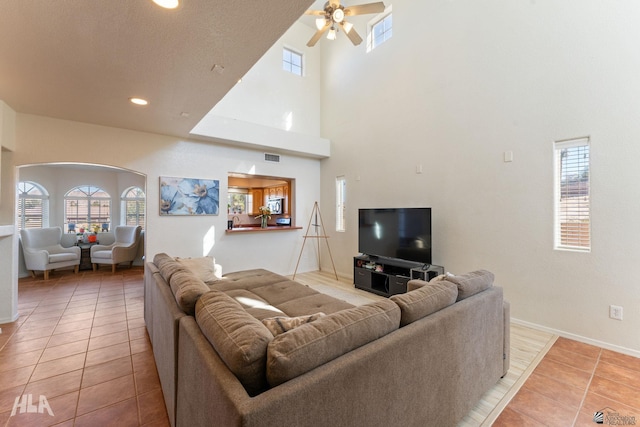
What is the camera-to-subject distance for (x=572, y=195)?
3.01 metres

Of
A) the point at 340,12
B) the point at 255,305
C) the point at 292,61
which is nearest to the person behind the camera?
the point at 255,305

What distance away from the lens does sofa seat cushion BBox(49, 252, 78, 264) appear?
550 centimetres

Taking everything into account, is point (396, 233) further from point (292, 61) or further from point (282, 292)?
point (292, 61)

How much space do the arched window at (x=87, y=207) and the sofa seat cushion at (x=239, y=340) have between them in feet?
26.7

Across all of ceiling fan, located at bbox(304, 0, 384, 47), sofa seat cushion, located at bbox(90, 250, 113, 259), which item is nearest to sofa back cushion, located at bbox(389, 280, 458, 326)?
ceiling fan, located at bbox(304, 0, 384, 47)

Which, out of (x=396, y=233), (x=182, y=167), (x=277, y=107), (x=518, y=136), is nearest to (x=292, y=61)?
(x=277, y=107)

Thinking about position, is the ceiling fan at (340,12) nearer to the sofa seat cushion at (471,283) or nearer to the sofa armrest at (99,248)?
the sofa seat cushion at (471,283)

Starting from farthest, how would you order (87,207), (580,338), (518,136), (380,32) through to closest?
(87,207)
(380,32)
(518,136)
(580,338)

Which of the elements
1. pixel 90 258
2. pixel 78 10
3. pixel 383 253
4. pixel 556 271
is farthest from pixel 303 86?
pixel 90 258

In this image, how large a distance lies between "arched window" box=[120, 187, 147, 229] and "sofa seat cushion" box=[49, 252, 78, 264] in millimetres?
1982

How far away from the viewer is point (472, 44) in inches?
149

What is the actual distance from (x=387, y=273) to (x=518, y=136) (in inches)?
103

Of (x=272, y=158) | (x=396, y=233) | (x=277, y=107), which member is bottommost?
(x=396, y=233)

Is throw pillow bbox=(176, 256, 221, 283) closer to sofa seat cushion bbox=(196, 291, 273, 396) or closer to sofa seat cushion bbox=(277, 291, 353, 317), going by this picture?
sofa seat cushion bbox=(277, 291, 353, 317)
